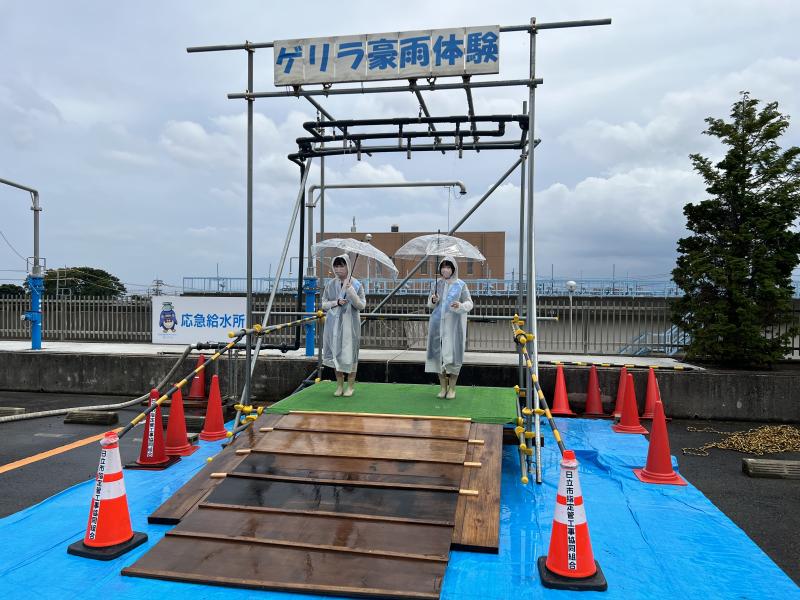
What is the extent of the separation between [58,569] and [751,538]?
516 centimetres

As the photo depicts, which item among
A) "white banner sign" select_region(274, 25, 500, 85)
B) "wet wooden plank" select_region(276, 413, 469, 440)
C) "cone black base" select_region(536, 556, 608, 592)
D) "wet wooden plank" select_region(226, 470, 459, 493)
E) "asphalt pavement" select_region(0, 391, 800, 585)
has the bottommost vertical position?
"asphalt pavement" select_region(0, 391, 800, 585)

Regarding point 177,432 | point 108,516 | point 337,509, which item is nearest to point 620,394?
point 337,509

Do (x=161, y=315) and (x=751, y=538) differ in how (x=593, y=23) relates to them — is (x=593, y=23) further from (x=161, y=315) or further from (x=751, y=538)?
(x=161, y=315)

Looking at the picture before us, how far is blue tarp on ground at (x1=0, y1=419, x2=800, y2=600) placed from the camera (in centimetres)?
351

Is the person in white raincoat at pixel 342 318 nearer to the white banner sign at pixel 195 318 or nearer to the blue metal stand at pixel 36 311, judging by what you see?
the white banner sign at pixel 195 318

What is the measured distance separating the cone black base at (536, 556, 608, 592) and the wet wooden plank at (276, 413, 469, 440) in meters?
1.93

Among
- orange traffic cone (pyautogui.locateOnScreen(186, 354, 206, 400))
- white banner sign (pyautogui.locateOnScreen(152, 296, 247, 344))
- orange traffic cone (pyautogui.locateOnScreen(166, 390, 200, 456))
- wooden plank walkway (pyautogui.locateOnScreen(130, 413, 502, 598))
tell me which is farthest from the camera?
white banner sign (pyautogui.locateOnScreen(152, 296, 247, 344))

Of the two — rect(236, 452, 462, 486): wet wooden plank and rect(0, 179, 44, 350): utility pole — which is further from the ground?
rect(0, 179, 44, 350): utility pole

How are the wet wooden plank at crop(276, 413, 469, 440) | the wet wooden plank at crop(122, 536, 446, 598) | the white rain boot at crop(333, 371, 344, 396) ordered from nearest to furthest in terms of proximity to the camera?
the wet wooden plank at crop(122, 536, 446, 598), the wet wooden plank at crop(276, 413, 469, 440), the white rain boot at crop(333, 371, 344, 396)

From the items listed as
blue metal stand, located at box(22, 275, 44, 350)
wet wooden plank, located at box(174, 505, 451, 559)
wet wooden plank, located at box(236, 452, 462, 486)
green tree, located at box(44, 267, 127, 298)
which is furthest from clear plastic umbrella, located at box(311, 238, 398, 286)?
green tree, located at box(44, 267, 127, 298)

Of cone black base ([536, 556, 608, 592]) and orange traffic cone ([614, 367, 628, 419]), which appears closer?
cone black base ([536, 556, 608, 592])

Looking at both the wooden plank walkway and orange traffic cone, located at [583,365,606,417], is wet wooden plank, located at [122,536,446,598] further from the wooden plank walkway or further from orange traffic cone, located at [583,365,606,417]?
orange traffic cone, located at [583,365,606,417]

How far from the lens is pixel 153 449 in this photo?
6.03 metres

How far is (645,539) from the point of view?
14.1 feet
